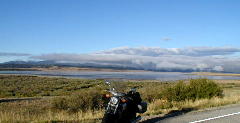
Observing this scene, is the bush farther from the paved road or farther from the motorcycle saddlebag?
the motorcycle saddlebag

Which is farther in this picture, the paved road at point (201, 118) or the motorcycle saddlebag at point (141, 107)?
the paved road at point (201, 118)

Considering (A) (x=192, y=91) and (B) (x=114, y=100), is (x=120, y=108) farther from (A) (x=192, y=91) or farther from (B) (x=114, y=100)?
(A) (x=192, y=91)

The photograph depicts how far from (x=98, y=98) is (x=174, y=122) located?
15.4 meters

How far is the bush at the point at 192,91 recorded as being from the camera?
26031 millimetres

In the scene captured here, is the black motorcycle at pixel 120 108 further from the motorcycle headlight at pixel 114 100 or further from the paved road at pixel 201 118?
the paved road at pixel 201 118

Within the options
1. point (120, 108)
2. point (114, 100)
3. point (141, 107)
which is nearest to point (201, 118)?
point (141, 107)

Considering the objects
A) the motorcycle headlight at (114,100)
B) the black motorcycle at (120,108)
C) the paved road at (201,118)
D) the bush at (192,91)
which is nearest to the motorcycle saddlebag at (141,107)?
the black motorcycle at (120,108)

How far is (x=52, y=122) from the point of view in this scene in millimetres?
11406

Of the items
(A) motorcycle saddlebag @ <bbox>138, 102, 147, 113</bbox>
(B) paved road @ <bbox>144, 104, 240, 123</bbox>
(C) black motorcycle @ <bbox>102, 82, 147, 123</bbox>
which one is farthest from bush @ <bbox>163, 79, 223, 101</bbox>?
(C) black motorcycle @ <bbox>102, 82, 147, 123</bbox>

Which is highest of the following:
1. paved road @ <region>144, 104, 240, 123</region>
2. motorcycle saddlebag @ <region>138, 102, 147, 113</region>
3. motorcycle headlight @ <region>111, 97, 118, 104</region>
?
motorcycle headlight @ <region>111, 97, 118, 104</region>

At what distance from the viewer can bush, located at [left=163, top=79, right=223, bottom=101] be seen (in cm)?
2603

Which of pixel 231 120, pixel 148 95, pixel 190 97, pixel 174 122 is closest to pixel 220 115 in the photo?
pixel 231 120

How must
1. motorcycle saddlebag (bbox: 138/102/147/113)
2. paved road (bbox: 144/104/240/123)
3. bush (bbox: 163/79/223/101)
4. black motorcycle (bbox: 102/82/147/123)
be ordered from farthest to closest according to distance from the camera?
bush (bbox: 163/79/223/101) → paved road (bbox: 144/104/240/123) → motorcycle saddlebag (bbox: 138/102/147/113) → black motorcycle (bbox: 102/82/147/123)

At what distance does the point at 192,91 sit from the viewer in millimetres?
26312
